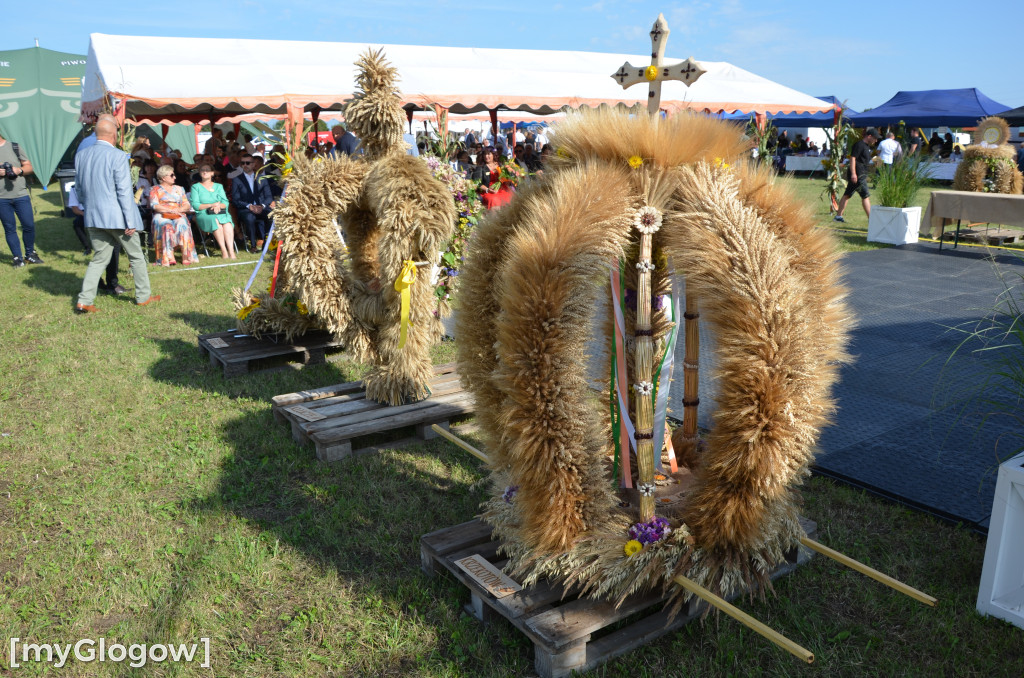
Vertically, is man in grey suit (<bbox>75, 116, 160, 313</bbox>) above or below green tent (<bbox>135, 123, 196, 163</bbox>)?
below

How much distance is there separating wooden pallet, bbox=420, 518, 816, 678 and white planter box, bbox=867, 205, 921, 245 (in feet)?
34.0

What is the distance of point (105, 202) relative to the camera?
7.61 meters

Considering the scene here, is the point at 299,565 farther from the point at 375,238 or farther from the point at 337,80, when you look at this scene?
the point at 337,80

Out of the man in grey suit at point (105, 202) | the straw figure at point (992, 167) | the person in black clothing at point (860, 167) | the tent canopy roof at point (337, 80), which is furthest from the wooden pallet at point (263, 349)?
the straw figure at point (992, 167)

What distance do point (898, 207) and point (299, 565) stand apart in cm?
1178

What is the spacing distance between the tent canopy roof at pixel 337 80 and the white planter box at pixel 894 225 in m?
3.90

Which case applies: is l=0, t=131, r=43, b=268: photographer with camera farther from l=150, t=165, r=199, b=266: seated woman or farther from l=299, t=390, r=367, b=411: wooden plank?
l=299, t=390, r=367, b=411: wooden plank

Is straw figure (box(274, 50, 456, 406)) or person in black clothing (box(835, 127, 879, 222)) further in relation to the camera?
person in black clothing (box(835, 127, 879, 222))

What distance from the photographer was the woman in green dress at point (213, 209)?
11.5 m

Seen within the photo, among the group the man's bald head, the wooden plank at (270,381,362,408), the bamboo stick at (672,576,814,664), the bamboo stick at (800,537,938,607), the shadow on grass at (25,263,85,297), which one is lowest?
the wooden plank at (270,381,362,408)

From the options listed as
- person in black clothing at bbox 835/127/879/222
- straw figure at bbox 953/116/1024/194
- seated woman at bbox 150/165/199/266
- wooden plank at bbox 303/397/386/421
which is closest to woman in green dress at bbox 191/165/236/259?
seated woman at bbox 150/165/199/266

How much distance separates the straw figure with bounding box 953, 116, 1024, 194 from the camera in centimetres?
1170

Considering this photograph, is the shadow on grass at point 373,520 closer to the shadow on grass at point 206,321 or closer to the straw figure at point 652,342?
the straw figure at point 652,342

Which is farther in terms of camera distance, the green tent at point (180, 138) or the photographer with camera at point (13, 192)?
the green tent at point (180, 138)
